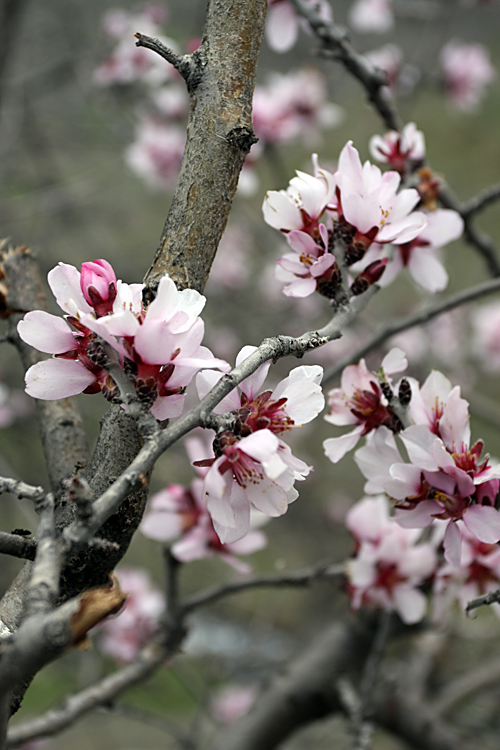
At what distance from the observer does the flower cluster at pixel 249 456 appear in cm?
44

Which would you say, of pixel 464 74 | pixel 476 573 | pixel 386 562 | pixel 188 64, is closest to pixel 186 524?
pixel 386 562

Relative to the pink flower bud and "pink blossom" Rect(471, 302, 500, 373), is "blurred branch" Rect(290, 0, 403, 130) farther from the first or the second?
"pink blossom" Rect(471, 302, 500, 373)

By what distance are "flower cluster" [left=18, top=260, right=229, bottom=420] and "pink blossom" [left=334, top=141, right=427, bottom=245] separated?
0.22 metres

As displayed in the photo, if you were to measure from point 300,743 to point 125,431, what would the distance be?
7.44 feet

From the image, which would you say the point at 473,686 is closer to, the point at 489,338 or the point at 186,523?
the point at 186,523

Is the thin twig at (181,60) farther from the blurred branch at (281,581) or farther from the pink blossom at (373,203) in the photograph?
the blurred branch at (281,581)

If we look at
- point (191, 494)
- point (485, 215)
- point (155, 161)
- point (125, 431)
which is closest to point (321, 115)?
point (155, 161)

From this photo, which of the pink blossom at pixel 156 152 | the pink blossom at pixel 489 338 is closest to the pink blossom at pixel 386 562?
the pink blossom at pixel 156 152

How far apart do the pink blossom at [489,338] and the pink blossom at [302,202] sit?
2644 mm

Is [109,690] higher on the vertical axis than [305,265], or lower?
lower

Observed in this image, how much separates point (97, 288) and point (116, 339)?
0.05 metres

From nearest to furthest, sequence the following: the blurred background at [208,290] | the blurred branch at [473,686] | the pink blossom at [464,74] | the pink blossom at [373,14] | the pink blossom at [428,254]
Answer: the pink blossom at [428,254] → the blurred branch at [473,686] → the blurred background at [208,290] → the pink blossom at [464,74] → the pink blossom at [373,14]

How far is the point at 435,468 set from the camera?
53 centimetres

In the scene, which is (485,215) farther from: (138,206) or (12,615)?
(12,615)
